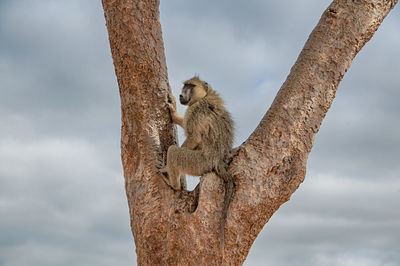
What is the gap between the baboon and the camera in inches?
288

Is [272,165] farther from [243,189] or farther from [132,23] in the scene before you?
[132,23]

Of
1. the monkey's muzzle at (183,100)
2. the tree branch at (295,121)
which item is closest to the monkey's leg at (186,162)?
the tree branch at (295,121)

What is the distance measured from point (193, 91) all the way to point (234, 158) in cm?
169

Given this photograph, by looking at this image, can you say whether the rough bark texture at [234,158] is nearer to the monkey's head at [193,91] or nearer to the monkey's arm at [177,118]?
the monkey's arm at [177,118]

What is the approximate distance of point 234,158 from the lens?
7.29 meters

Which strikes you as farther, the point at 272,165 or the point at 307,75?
the point at 307,75

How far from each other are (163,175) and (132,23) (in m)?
2.27

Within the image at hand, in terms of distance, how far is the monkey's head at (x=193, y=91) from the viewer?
838 centimetres

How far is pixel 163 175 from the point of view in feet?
24.3

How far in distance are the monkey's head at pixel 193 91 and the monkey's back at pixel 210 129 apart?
21 cm

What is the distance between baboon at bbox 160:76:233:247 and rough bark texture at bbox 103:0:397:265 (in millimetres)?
156

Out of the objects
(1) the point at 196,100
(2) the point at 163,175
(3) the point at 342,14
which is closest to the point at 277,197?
(2) the point at 163,175

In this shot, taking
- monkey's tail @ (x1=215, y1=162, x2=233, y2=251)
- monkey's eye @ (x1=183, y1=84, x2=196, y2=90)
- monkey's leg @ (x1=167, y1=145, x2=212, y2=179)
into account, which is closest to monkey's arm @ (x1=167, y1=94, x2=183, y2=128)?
monkey's leg @ (x1=167, y1=145, x2=212, y2=179)

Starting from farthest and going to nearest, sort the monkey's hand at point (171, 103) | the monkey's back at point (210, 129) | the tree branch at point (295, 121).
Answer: the monkey's hand at point (171, 103) → the monkey's back at point (210, 129) → the tree branch at point (295, 121)
